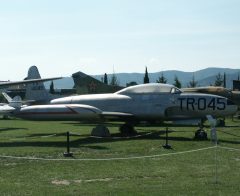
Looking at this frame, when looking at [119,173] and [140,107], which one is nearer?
[119,173]

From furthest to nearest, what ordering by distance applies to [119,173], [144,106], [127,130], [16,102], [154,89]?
[16,102] < [127,130] < [154,89] < [144,106] < [119,173]

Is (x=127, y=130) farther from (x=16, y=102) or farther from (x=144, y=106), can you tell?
(x=16, y=102)

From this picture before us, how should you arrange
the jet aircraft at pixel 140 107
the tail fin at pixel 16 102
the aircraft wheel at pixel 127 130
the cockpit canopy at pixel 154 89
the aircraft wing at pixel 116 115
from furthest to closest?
the tail fin at pixel 16 102
the aircraft wheel at pixel 127 130
the cockpit canopy at pixel 154 89
the aircraft wing at pixel 116 115
the jet aircraft at pixel 140 107

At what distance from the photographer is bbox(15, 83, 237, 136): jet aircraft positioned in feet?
63.2

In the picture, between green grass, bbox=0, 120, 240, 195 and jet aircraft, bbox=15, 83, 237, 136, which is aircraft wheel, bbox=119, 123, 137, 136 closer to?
jet aircraft, bbox=15, 83, 237, 136

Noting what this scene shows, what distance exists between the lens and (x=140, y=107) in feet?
71.1

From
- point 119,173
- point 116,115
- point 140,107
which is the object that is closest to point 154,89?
point 140,107

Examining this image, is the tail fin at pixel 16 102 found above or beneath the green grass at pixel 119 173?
above

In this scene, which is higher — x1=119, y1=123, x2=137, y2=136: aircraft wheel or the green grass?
the green grass

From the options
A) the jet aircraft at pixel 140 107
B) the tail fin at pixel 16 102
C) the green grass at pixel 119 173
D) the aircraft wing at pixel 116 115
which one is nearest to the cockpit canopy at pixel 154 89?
the jet aircraft at pixel 140 107

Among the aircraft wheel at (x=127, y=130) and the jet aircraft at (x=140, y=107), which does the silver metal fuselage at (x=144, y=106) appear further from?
the aircraft wheel at (x=127, y=130)

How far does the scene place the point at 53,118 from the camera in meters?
19.3

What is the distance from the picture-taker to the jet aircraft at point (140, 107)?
1925cm

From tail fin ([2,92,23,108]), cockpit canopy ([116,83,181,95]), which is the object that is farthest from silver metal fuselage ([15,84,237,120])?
tail fin ([2,92,23,108])
